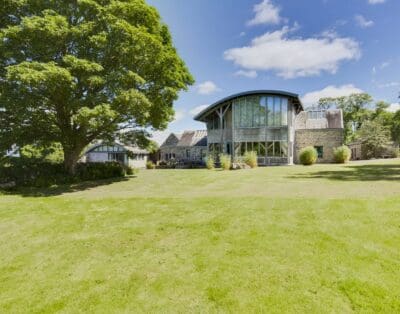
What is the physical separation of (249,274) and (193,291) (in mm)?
972

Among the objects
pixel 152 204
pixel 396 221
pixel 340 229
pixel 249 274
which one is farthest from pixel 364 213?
pixel 152 204

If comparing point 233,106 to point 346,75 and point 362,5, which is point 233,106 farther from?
point 346,75

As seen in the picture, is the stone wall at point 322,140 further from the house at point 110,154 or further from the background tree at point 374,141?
the house at point 110,154

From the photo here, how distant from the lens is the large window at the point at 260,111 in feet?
84.2

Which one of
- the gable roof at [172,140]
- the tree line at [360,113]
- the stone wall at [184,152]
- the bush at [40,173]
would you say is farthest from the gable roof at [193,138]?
the tree line at [360,113]

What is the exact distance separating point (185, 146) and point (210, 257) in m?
32.0

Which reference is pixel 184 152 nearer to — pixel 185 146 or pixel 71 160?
pixel 185 146

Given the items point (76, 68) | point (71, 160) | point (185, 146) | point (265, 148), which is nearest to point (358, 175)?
point (265, 148)

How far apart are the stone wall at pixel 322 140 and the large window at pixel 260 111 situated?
4.15 meters

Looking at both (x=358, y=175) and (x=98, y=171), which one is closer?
(x=358, y=175)

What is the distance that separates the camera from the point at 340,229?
5477 mm

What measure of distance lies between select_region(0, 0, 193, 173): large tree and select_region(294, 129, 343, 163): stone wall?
18.0 metres

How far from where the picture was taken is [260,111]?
26391 mm

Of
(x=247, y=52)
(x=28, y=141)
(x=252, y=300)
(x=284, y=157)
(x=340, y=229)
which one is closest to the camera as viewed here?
(x=252, y=300)
